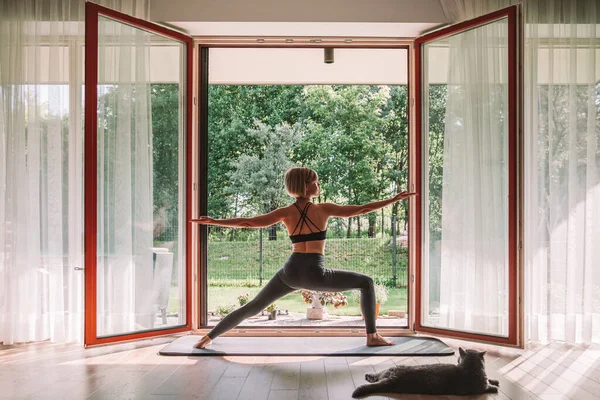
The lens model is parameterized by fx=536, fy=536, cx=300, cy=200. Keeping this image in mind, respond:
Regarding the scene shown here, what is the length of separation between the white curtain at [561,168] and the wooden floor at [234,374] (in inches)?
11.2

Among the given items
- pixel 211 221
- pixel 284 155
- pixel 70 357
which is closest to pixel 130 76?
pixel 211 221

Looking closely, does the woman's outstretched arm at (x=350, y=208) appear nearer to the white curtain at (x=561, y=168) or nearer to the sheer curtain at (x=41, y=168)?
the white curtain at (x=561, y=168)

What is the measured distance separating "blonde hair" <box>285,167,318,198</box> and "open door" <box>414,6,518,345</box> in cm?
101

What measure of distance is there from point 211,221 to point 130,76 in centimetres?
128

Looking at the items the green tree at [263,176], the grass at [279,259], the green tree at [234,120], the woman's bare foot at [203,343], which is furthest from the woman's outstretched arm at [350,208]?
the green tree at [234,120]

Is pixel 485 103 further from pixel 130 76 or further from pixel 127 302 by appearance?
pixel 127 302

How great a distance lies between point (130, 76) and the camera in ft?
12.9

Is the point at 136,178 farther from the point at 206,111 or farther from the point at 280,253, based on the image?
the point at 280,253

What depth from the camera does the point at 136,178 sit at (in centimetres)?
394

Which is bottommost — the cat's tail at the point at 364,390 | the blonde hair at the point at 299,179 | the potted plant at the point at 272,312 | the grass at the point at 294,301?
the grass at the point at 294,301

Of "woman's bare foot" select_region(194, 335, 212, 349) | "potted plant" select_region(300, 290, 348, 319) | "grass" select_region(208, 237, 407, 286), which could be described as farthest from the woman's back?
"grass" select_region(208, 237, 407, 286)

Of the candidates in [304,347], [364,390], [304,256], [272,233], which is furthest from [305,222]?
[272,233]

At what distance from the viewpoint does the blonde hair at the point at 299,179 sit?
358cm

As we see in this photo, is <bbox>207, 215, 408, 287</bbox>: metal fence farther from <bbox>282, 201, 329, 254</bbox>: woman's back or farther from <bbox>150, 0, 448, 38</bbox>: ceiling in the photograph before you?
<bbox>282, 201, 329, 254</bbox>: woman's back
